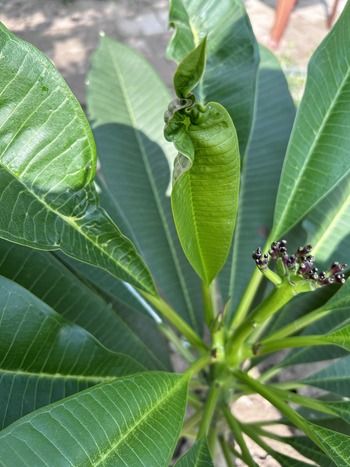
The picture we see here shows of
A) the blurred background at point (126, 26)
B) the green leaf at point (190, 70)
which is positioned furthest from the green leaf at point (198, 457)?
the blurred background at point (126, 26)

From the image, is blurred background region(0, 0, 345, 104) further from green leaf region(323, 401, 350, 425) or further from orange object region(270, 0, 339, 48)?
green leaf region(323, 401, 350, 425)

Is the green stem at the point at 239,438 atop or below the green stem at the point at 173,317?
below

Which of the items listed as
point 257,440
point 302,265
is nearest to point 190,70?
point 302,265

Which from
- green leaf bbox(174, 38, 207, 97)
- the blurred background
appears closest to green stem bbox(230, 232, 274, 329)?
green leaf bbox(174, 38, 207, 97)

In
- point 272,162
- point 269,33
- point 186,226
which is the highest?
point 269,33

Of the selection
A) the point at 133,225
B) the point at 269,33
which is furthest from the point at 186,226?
the point at 269,33

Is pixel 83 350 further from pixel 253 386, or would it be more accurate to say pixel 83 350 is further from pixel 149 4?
pixel 149 4

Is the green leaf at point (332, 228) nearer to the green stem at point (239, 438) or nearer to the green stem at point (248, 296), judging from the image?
the green stem at point (248, 296)
